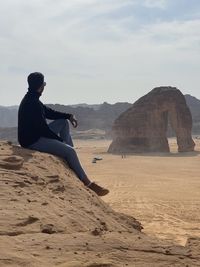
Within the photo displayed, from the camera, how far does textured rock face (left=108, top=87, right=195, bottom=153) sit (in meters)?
40.0

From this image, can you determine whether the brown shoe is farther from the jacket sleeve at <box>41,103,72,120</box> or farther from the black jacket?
the jacket sleeve at <box>41,103,72,120</box>

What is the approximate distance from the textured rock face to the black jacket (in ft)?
111

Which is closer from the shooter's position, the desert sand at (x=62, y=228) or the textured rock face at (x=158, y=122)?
the desert sand at (x=62, y=228)

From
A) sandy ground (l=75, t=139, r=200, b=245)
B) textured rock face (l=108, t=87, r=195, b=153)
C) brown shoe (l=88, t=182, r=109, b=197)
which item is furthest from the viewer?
textured rock face (l=108, t=87, r=195, b=153)

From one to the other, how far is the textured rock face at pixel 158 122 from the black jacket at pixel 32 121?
33.8 metres

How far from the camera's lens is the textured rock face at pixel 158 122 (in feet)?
131

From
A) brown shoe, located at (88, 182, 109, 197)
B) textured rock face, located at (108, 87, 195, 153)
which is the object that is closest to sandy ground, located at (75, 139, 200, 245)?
brown shoe, located at (88, 182, 109, 197)

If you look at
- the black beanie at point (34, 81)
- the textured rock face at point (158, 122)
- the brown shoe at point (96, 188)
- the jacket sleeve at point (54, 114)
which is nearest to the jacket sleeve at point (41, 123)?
the black beanie at point (34, 81)

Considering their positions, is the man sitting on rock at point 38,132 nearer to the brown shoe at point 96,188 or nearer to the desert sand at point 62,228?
the brown shoe at point 96,188

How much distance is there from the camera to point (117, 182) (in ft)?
61.7

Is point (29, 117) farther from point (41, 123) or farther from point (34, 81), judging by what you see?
point (34, 81)

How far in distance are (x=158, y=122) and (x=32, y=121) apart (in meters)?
34.7

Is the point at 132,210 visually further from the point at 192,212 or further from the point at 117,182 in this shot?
the point at 117,182

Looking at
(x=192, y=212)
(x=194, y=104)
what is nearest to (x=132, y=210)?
(x=192, y=212)
